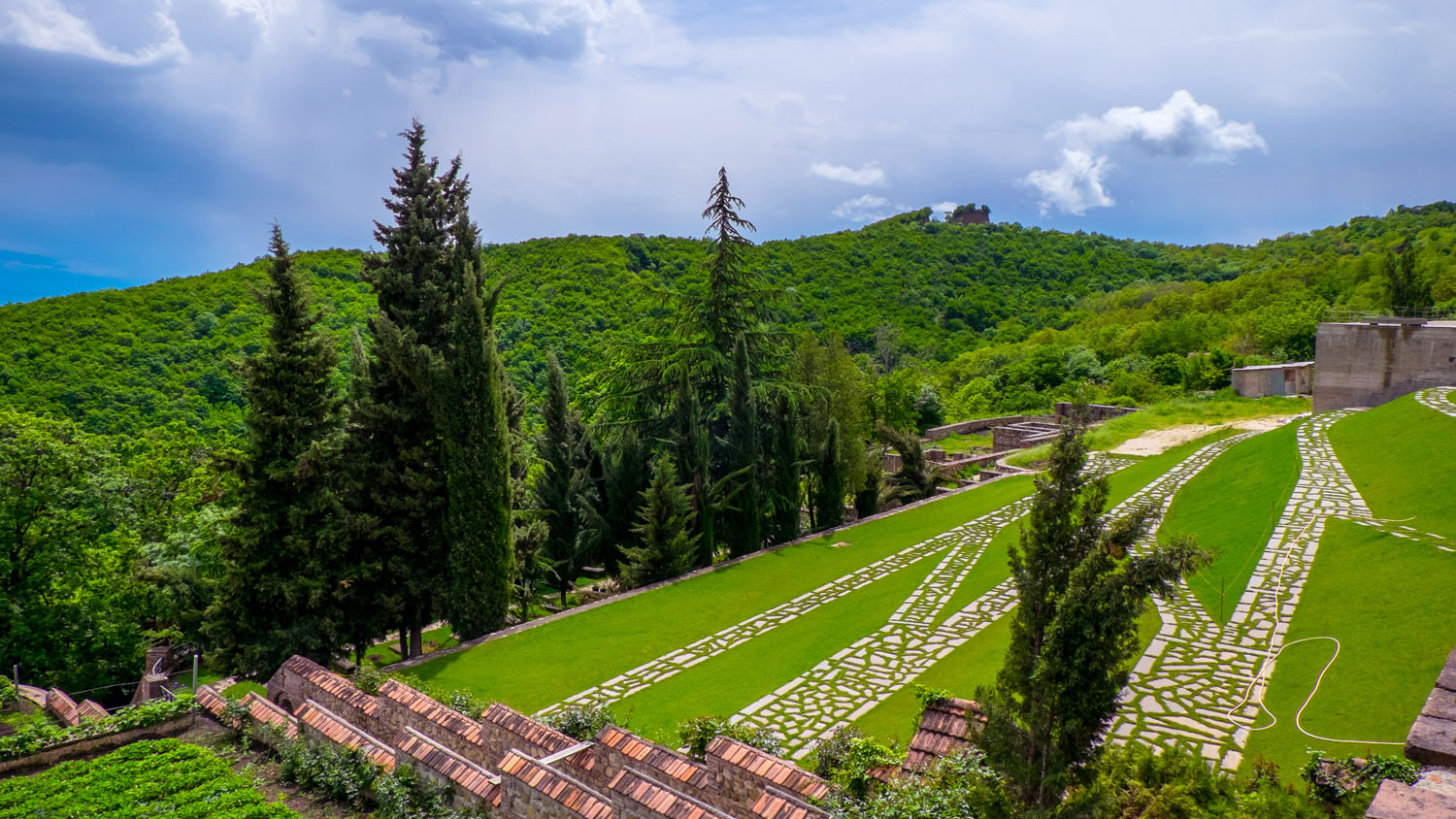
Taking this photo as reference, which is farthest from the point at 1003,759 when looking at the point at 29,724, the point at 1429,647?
the point at 29,724

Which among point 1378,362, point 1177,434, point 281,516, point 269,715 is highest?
point 1378,362

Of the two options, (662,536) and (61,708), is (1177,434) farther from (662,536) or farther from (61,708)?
(61,708)

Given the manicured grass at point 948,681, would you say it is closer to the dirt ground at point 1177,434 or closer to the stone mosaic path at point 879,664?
the stone mosaic path at point 879,664

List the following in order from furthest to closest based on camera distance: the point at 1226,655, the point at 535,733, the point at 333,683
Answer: the point at 333,683 < the point at 1226,655 < the point at 535,733

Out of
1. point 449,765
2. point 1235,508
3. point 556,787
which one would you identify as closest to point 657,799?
point 556,787

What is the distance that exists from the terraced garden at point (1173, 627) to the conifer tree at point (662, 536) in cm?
72

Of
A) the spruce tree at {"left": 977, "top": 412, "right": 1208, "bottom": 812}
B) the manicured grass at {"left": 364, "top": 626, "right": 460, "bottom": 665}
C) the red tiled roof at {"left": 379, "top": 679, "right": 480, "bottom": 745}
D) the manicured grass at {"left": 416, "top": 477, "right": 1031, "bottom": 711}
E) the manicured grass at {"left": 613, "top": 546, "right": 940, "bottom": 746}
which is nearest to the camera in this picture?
the spruce tree at {"left": 977, "top": 412, "right": 1208, "bottom": 812}

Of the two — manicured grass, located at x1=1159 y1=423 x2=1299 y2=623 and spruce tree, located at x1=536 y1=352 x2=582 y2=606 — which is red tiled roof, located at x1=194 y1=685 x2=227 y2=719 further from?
manicured grass, located at x1=1159 y1=423 x2=1299 y2=623

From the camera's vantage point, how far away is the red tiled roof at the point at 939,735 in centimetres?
606

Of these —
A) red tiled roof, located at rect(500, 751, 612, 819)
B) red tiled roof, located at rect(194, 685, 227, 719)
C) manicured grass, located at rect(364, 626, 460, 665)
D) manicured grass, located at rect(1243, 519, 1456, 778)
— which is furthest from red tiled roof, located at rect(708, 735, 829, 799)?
manicured grass, located at rect(364, 626, 460, 665)

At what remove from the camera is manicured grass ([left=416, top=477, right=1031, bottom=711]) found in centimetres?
1086

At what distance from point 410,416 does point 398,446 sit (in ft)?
1.83

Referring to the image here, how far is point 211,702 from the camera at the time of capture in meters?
9.24

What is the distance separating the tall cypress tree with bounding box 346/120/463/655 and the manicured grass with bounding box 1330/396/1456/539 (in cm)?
1429
